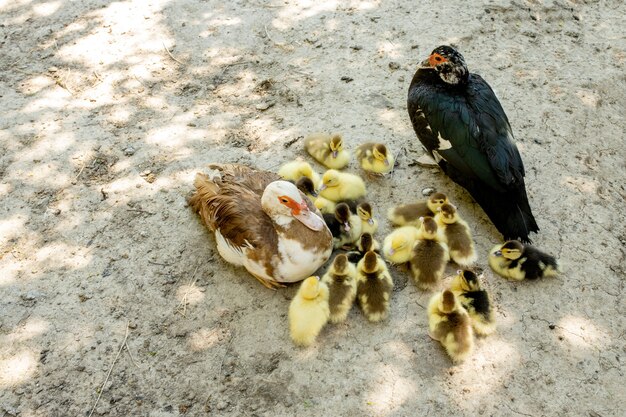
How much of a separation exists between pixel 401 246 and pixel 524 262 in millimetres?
842

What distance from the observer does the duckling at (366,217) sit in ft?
13.5

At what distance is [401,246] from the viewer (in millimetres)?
3902

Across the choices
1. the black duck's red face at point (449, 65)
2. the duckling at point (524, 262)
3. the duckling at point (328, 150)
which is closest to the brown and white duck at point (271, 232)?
the duckling at point (328, 150)

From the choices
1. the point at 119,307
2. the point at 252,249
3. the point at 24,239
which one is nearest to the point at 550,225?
the point at 252,249

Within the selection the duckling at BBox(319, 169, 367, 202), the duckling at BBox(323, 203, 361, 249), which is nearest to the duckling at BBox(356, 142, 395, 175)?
the duckling at BBox(319, 169, 367, 202)

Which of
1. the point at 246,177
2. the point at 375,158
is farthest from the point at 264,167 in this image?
the point at 375,158

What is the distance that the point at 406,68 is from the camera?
5777mm

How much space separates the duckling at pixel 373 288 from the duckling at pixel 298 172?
38.6 inches

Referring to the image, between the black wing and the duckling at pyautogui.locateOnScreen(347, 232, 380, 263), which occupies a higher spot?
the black wing

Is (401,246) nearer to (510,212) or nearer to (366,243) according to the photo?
(366,243)

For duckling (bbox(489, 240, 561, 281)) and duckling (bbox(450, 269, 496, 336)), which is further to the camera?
Result: duckling (bbox(489, 240, 561, 281))

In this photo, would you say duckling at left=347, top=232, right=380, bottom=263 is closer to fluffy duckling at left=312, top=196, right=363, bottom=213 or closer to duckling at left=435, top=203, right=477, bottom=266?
fluffy duckling at left=312, top=196, right=363, bottom=213

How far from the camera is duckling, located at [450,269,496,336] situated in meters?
3.54

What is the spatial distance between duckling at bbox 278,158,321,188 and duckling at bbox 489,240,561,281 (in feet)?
5.03
